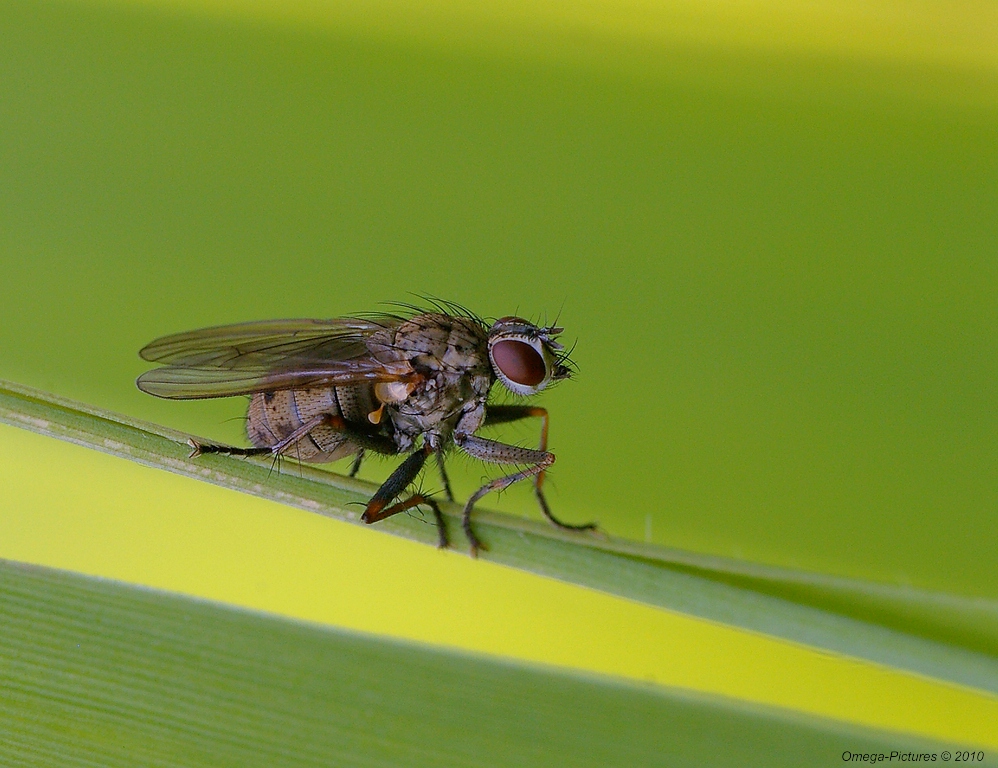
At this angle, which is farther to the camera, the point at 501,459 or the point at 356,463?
the point at 356,463

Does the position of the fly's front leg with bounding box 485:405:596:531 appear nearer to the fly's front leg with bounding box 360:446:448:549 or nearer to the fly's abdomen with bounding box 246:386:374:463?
the fly's front leg with bounding box 360:446:448:549

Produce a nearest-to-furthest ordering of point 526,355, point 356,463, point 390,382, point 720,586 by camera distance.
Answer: point 720,586 < point 526,355 < point 390,382 < point 356,463

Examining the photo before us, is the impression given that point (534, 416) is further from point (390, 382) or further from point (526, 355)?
point (390, 382)

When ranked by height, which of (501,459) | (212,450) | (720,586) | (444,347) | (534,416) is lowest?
(720,586)

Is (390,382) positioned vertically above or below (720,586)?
above

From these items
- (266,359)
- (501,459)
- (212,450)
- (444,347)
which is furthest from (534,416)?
(212,450)

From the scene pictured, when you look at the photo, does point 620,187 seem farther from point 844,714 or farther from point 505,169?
point 844,714
